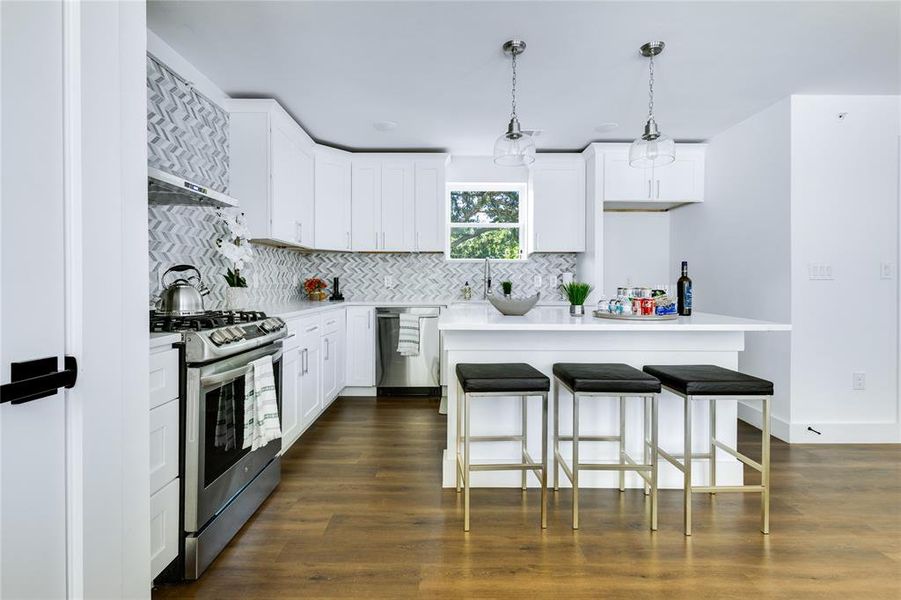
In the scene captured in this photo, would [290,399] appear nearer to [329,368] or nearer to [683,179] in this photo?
[329,368]

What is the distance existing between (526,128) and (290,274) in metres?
2.67

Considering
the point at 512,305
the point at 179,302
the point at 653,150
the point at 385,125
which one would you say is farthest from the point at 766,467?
the point at 385,125

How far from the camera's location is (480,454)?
2.51 metres

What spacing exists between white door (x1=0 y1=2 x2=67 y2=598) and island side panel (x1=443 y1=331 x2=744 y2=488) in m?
1.75

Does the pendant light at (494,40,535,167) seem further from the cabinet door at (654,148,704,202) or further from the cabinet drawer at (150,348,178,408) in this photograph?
the cabinet door at (654,148,704,202)

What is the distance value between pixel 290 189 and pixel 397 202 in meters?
1.23

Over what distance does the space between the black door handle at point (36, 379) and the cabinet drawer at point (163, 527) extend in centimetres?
77

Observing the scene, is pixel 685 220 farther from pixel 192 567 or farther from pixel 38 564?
pixel 38 564

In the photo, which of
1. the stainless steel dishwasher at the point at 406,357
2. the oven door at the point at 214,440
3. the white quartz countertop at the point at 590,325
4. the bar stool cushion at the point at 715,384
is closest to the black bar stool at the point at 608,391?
the bar stool cushion at the point at 715,384

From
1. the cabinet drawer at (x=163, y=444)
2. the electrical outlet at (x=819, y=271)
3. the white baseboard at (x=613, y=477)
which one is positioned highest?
the electrical outlet at (x=819, y=271)

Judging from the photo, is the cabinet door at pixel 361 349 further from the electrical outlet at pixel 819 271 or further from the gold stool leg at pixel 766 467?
the electrical outlet at pixel 819 271

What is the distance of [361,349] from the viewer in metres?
4.42

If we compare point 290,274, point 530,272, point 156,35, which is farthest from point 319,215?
point 530,272

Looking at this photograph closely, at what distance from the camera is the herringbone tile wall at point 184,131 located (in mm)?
2467
